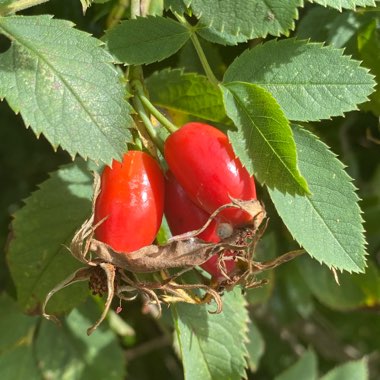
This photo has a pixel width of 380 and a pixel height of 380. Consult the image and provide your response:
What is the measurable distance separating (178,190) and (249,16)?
28 centimetres

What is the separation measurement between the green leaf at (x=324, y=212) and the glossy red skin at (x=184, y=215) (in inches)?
4.4

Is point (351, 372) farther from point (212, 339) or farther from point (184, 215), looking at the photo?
point (184, 215)

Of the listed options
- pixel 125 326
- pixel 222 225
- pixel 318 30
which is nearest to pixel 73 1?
pixel 318 30

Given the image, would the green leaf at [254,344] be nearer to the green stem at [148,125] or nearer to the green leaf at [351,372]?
the green leaf at [351,372]

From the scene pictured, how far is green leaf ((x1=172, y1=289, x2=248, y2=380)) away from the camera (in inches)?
55.4

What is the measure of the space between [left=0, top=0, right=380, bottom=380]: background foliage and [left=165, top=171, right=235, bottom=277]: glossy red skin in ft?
0.34

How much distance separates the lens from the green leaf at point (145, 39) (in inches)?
51.3

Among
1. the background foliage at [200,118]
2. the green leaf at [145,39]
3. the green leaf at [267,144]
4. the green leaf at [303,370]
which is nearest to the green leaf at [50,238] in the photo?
the background foliage at [200,118]

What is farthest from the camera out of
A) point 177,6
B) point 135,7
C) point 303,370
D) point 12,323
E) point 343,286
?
point 303,370

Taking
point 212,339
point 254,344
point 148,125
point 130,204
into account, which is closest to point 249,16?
point 148,125

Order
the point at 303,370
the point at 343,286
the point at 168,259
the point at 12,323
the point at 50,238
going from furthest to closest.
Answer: the point at 303,370 < the point at 343,286 < the point at 12,323 < the point at 50,238 < the point at 168,259

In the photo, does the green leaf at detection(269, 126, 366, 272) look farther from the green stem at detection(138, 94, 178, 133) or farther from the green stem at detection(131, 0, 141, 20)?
the green stem at detection(131, 0, 141, 20)

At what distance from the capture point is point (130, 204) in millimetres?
1176

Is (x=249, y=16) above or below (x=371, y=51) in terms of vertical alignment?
above
